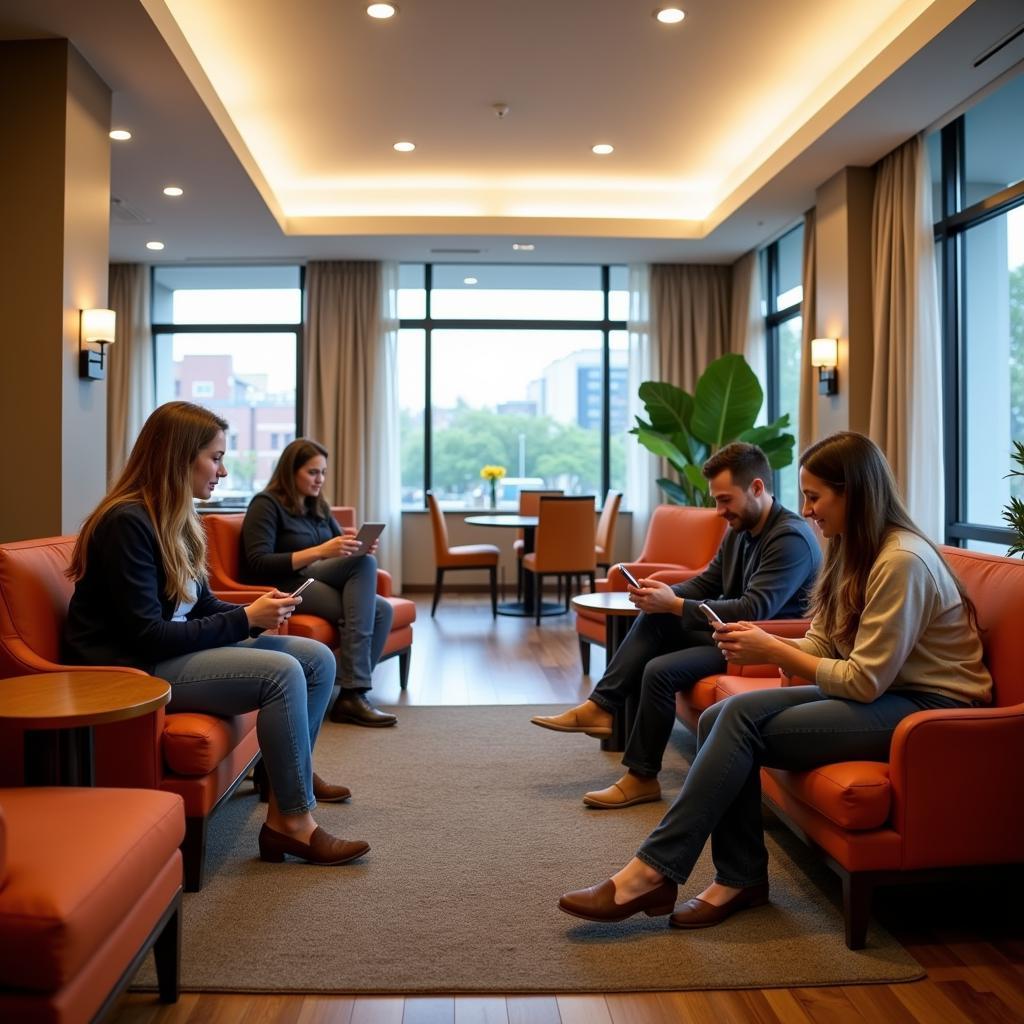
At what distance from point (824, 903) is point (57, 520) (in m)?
3.36

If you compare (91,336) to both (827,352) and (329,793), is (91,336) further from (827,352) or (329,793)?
(827,352)

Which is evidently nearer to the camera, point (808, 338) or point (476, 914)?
point (476, 914)

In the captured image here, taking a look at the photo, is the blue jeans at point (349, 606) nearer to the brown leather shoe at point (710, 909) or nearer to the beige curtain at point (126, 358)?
the brown leather shoe at point (710, 909)

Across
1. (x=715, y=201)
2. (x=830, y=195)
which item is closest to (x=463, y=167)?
(x=715, y=201)

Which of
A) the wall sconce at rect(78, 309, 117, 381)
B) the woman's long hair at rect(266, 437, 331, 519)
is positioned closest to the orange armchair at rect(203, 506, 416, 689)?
the woman's long hair at rect(266, 437, 331, 519)

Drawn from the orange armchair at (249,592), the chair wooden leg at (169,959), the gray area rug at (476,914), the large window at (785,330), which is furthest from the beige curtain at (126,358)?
the chair wooden leg at (169,959)

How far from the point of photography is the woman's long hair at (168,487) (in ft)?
8.25

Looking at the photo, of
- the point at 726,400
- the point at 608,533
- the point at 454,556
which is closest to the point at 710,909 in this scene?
the point at 726,400

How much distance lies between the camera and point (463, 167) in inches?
285

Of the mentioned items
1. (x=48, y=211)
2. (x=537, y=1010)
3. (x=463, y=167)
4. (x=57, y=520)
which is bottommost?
(x=537, y=1010)

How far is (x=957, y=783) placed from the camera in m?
2.15

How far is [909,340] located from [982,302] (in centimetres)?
41

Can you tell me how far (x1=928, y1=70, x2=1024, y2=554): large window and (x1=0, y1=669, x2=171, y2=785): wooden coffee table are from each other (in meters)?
4.26

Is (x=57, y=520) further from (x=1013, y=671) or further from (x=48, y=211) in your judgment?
(x=1013, y=671)
